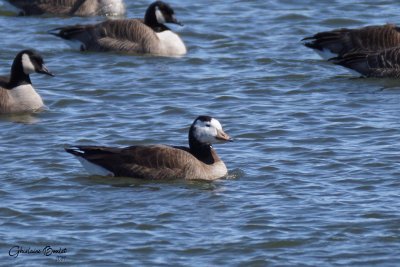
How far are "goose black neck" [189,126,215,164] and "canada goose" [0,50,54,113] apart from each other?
405 cm

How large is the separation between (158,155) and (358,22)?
10.2m

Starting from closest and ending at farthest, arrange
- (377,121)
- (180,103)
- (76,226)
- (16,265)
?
1. (16,265)
2. (76,226)
3. (377,121)
4. (180,103)

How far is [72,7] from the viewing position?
25.6 meters

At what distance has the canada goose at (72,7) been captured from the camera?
25328mm

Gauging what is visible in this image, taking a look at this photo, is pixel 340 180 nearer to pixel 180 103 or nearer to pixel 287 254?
pixel 287 254

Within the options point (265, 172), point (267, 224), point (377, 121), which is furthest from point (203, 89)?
point (267, 224)

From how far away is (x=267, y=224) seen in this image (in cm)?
1296

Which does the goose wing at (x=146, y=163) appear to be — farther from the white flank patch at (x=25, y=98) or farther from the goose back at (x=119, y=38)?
the goose back at (x=119, y=38)

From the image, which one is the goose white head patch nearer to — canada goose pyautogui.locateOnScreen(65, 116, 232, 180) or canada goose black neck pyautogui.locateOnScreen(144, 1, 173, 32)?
canada goose pyautogui.locateOnScreen(65, 116, 232, 180)

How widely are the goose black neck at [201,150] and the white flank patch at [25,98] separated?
402 cm

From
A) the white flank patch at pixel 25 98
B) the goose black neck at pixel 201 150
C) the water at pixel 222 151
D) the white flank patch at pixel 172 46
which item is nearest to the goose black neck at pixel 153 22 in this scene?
the white flank patch at pixel 172 46

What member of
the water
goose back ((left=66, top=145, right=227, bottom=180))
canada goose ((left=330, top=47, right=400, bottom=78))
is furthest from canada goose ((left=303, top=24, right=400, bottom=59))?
goose back ((left=66, top=145, right=227, bottom=180))

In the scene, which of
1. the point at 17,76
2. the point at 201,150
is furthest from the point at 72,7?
the point at 201,150

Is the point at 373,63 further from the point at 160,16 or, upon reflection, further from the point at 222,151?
the point at 222,151
